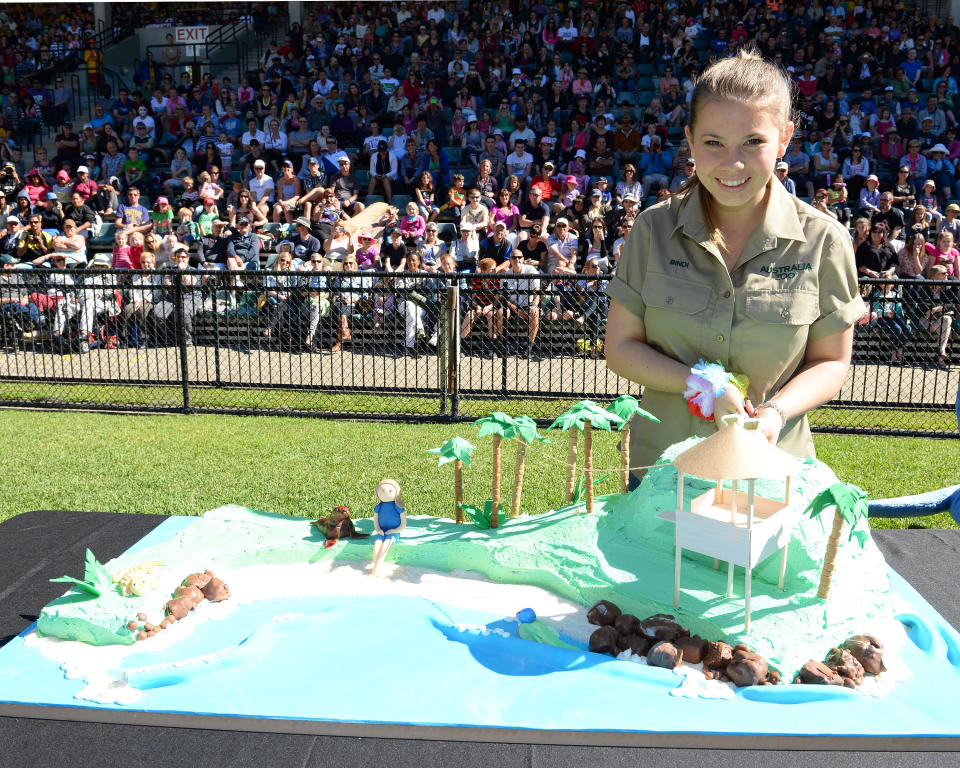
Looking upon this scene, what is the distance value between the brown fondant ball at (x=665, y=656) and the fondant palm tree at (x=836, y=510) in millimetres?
552

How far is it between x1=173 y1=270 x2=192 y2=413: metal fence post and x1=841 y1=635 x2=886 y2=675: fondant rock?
657 centimetres

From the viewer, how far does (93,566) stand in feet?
11.5

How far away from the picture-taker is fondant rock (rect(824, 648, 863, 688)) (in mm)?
2910

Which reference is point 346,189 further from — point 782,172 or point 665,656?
point 665,656

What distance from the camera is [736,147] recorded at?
2785 mm

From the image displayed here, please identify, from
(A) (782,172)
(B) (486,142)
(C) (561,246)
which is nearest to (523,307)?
(A) (782,172)

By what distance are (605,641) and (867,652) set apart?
83cm

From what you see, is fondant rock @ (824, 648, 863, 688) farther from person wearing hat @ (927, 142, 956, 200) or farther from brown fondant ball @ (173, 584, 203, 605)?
person wearing hat @ (927, 142, 956, 200)

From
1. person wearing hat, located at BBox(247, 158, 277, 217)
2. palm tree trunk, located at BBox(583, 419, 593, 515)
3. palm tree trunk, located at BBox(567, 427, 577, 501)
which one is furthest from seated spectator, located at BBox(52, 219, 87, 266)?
palm tree trunk, located at BBox(583, 419, 593, 515)

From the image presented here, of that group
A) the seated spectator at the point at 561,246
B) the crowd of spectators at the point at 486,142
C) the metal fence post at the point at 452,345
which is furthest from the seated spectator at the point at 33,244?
the metal fence post at the point at 452,345

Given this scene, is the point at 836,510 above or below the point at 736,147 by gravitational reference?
below

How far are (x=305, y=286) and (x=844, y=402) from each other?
4736 millimetres

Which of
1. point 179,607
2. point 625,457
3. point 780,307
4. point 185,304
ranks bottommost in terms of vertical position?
point 179,607

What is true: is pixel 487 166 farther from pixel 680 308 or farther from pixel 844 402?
pixel 680 308
